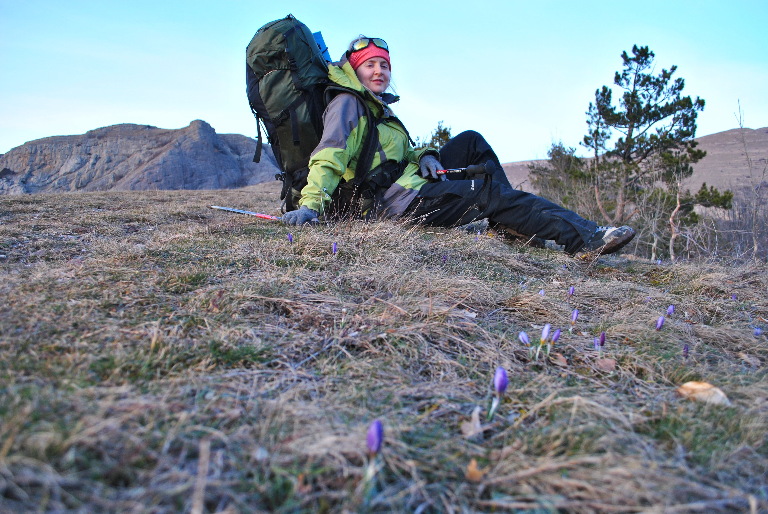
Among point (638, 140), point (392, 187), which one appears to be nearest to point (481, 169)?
point (392, 187)

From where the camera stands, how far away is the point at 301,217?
3701 millimetres

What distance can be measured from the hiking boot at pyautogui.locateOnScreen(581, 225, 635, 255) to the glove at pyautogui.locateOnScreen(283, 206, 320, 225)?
94.2 inches

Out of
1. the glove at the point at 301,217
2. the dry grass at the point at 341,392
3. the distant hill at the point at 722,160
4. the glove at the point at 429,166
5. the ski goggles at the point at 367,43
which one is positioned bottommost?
the dry grass at the point at 341,392

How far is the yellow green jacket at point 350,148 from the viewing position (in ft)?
12.9

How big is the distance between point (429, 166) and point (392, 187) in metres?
0.67

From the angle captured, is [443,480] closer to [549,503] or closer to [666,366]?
[549,503]

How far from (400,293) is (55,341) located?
1383 mm

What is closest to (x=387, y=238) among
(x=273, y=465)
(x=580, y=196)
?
(x=273, y=465)

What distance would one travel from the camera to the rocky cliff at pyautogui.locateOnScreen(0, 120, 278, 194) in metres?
21.1

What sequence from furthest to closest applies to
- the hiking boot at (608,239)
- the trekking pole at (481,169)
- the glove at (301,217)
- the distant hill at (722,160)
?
1. the distant hill at (722,160)
2. the trekking pole at (481,169)
3. the hiking boot at (608,239)
4. the glove at (301,217)

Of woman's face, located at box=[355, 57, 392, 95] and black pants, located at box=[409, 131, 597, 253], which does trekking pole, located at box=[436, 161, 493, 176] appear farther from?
woman's face, located at box=[355, 57, 392, 95]

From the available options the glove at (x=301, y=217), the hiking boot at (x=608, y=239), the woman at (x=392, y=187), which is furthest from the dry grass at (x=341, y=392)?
the woman at (x=392, y=187)

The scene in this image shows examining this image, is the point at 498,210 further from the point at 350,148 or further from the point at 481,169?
the point at 350,148

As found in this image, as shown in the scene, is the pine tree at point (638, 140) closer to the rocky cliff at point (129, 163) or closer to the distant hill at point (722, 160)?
the distant hill at point (722, 160)
